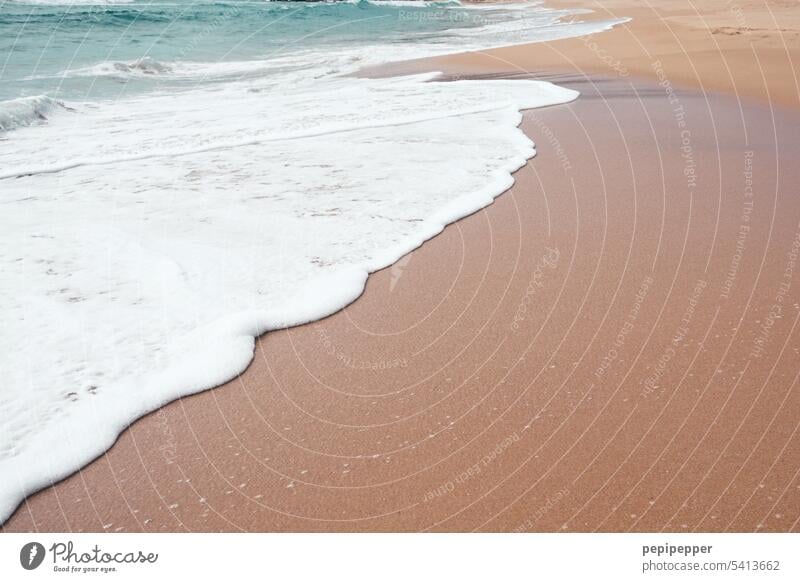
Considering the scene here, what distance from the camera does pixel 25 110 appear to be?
9445mm

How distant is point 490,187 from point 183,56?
1394 centimetres

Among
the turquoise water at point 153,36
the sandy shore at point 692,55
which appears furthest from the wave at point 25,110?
the sandy shore at point 692,55

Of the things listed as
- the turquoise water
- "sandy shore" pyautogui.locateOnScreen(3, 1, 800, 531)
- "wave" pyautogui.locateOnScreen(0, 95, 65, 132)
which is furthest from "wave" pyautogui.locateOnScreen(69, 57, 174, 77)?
"sandy shore" pyautogui.locateOnScreen(3, 1, 800, 531)

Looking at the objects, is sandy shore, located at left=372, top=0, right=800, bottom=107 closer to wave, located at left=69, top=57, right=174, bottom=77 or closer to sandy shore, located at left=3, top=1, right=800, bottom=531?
wave, located at left=69, top=57, right=174, bottom=77

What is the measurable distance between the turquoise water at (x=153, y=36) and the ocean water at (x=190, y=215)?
1168 millimetres

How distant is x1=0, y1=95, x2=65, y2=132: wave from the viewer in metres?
8.98

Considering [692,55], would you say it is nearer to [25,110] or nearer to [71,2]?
[25,110]

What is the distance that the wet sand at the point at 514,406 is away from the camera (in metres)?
2.17

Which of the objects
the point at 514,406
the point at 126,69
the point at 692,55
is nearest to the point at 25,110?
the point at 126,69

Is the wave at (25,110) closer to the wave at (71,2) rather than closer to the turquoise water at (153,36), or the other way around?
the turquoise water at (153,36)

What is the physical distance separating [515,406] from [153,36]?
21.2m

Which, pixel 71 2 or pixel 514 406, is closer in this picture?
pixel 514 406
